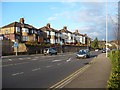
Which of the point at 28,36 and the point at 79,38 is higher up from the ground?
the point at 79,38

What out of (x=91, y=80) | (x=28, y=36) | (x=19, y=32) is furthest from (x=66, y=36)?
(x=91, y=80)

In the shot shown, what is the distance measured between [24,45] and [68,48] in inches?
1459

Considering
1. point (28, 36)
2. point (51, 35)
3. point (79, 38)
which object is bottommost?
point (28, 36)

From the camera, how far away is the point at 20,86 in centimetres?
1155

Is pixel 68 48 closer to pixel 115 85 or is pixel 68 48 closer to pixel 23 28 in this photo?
pixel 23 28

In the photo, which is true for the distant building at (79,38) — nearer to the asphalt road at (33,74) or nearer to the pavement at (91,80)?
the asphalt road at (33,74)

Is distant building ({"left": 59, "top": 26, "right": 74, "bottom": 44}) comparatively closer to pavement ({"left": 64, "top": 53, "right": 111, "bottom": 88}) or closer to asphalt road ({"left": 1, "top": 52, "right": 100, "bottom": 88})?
asphalt road ({"left": 1, "top": 52, "right": 100, "bottom": 88})

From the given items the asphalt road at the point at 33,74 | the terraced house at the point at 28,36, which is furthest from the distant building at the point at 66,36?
the asphalt road at the point at 33,74

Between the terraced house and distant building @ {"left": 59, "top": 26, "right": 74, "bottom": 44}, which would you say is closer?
the terraced house

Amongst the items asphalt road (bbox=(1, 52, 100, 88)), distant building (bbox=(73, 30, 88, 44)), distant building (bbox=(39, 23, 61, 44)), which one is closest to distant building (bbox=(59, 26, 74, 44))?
distant building (bbox=(73, 30, 88, 44))

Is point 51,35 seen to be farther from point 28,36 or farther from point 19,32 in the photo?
point 19,32

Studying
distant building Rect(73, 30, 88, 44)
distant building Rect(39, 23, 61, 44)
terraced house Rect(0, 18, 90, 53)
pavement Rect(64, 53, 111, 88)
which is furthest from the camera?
distant building Rect(73, 30, 88, 44)

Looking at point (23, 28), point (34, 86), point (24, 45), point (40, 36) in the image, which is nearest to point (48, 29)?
point (40, 36)

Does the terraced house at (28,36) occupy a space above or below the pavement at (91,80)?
above
